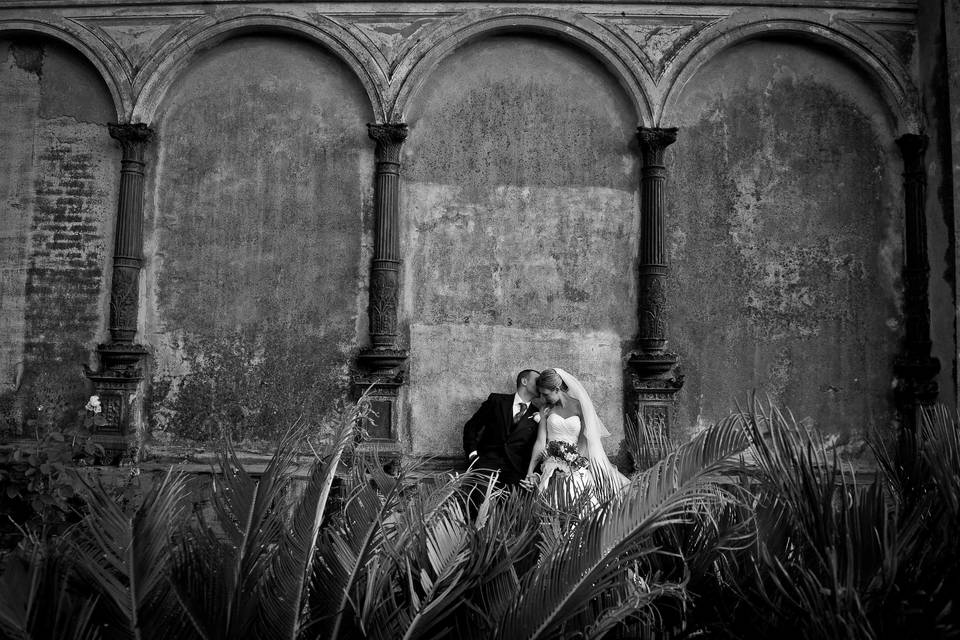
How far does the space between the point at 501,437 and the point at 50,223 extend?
18.2ft

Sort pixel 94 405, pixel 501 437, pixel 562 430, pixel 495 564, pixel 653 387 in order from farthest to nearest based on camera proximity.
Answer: pixel 653 387 → pixel 94 405 → pixel 501 437 → pixel 562 430 → pixel 495 564

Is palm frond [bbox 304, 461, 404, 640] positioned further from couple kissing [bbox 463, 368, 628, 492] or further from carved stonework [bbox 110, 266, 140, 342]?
carved stonework [bbox 110, 266, 140, 342]

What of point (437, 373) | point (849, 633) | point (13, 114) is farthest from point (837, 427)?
point (13, 114)

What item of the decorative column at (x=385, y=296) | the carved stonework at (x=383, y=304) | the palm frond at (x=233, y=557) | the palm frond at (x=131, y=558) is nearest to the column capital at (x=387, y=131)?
the decorative column at (x=385, y=296)

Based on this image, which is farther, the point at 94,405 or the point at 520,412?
the point at 94,405

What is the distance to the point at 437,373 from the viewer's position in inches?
346

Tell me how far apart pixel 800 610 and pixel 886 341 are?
24.6 feet

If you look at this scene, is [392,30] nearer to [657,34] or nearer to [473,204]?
[473,204]

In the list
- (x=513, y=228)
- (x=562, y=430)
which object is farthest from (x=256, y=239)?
(x=562, y=430)

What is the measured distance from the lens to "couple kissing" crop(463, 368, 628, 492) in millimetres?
7094

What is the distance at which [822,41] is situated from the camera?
8.97 meters

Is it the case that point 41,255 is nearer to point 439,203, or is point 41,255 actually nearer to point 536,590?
point 439,203

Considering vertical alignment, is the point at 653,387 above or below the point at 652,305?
below

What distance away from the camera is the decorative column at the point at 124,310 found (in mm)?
8719
